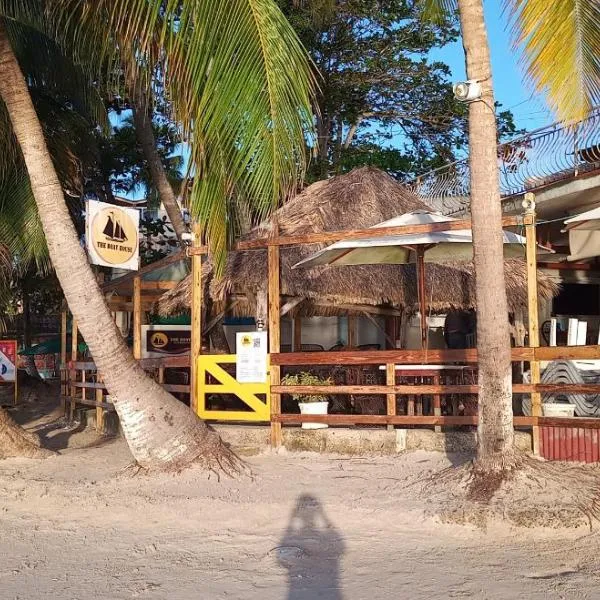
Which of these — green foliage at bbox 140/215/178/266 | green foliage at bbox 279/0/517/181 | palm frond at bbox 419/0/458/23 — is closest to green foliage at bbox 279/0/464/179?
green foliage at bbox 279/0/517/181

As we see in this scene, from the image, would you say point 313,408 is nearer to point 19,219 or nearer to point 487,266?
point 487,266

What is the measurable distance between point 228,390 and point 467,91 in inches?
178

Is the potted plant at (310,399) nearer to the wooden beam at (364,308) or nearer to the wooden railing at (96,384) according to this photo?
the wooden railing at (96,384)

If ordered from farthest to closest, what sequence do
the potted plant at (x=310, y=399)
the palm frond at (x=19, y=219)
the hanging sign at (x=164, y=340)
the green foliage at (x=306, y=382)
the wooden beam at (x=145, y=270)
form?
the hanging sign at (x=164, y=340), the palm frond at (x=19, y=219), the wooden beam at (x=145, y=270), the green foliage at (x=306, y=382), the potted plant at (x=310, y=399)

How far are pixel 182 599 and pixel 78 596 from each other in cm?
66

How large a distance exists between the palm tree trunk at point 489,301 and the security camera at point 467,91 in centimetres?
8

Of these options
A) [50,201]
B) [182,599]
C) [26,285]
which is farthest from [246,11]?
[26,285]

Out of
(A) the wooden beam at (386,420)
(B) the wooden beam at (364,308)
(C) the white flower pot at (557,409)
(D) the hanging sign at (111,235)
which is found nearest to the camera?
(A) the wooden beam at (386,420)

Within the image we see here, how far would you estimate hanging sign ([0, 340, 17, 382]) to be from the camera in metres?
15.5

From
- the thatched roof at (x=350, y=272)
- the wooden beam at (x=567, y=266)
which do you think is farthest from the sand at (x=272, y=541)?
the wooden beam at (x=567, y=266)

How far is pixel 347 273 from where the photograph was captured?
1038 cm

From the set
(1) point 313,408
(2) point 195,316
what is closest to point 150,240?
(2) point 195,316

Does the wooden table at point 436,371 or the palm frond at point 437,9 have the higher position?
the palm frond at point 437,9

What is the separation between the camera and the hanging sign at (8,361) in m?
15.5
